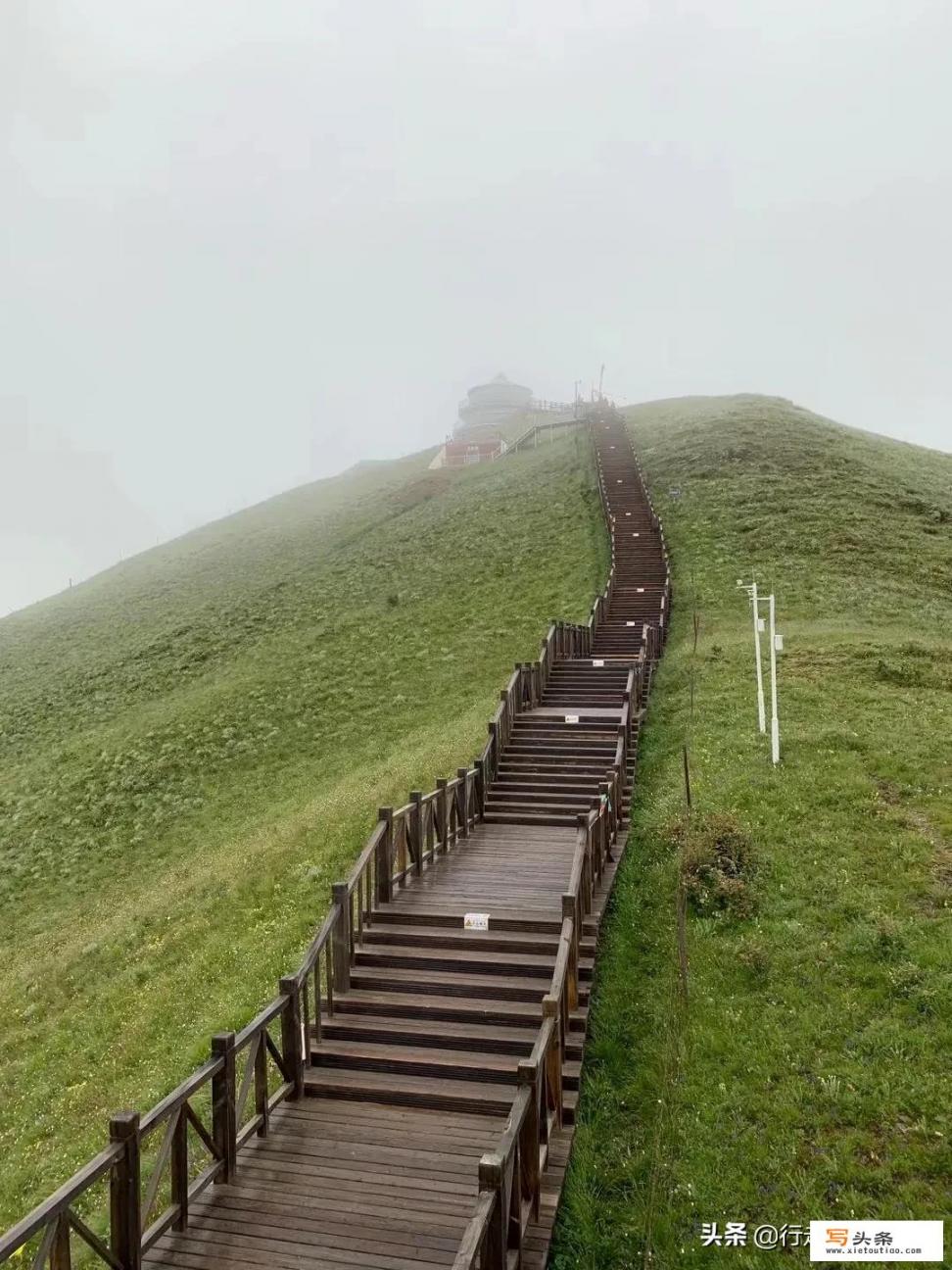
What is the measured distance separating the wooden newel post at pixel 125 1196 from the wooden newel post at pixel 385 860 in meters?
5.04

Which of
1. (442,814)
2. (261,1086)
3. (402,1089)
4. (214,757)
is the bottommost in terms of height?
(214,757)

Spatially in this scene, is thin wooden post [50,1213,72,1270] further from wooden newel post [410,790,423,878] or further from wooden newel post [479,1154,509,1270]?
wooden newel post [410,790,423,878]

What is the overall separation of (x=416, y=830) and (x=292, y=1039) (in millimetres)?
4020

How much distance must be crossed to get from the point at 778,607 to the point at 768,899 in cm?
1652

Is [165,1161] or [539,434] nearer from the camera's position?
[165,1161]

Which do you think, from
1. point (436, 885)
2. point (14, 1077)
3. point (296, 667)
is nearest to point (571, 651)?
point (296, 667)

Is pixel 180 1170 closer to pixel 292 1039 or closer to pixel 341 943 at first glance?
pixel 292 1039

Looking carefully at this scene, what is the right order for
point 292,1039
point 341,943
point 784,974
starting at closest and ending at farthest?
point 292,1039 < point 784,974 < point 341,943

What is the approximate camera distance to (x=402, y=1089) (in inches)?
319

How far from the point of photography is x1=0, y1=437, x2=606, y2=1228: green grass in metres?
11.1

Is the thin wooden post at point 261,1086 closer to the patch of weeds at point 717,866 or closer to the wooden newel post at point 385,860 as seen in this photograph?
the wooden newel post at point 385,860

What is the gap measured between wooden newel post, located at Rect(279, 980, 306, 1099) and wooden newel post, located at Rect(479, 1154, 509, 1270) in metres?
3.21

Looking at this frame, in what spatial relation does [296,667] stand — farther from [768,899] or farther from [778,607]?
[768,899]

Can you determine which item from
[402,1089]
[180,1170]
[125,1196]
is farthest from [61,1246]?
[402,1089]
